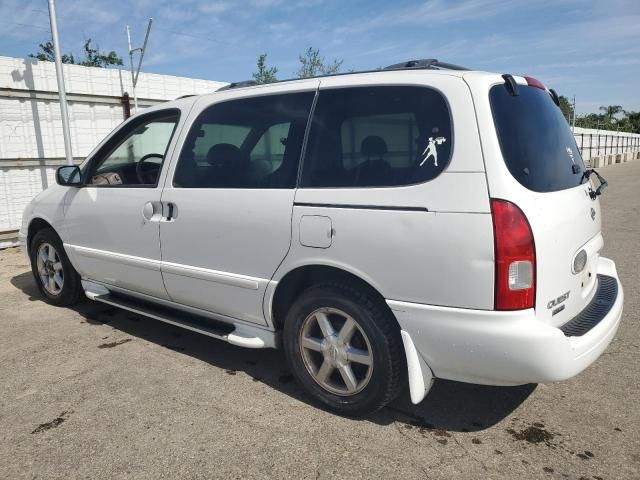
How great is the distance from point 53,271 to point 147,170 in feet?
5.30

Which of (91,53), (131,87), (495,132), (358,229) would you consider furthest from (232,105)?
(91,53)

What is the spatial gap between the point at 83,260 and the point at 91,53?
1310 inches

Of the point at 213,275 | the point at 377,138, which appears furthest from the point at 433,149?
the point at 213,275

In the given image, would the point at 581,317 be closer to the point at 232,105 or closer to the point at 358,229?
the point at 358,229

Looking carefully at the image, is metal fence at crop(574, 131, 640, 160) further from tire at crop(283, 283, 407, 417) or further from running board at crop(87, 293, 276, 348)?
tire at crop(283, 283, 407, 417)

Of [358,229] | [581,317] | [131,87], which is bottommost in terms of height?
[581,317]

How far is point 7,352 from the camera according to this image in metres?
3.87

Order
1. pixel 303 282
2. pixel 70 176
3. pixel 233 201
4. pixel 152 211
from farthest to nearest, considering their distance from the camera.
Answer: pixel 70 176, pixel 152 211, pixel 233 201, pixel 303 282

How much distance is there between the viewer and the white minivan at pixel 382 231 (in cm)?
229

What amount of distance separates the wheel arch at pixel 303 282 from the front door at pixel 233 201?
0.31ft

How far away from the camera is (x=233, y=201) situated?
10.2 feet

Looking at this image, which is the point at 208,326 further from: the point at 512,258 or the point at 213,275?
the point at 512,258

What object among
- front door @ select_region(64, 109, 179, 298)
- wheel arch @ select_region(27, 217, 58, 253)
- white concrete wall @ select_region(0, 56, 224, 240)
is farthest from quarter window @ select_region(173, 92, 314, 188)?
white concrete wall @ select_region(0, 56, 224, 240)

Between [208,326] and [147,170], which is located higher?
[147,170]
